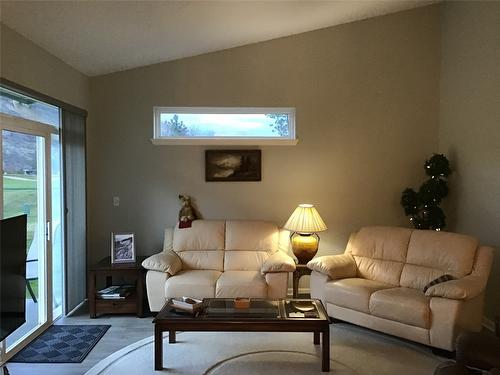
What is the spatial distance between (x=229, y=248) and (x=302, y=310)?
1.60 m

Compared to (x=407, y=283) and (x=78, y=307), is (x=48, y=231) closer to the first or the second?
(x=78, y=307)

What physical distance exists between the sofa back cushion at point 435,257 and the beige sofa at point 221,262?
1.19 m

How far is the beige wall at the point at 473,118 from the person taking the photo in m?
3.94

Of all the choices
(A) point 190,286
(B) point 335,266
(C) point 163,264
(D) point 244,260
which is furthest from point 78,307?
(B) point 335,266

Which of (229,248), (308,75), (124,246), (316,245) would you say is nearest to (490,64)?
(308,75)

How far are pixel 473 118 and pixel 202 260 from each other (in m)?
3.31

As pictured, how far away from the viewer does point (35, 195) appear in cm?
371

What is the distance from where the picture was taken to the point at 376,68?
16.1ft

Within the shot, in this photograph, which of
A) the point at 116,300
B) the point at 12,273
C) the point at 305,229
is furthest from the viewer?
the point at 305,229

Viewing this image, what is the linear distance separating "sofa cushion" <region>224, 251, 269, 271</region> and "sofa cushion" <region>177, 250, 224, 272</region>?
0.08m

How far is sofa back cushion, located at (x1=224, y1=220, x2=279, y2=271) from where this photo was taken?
177 inches

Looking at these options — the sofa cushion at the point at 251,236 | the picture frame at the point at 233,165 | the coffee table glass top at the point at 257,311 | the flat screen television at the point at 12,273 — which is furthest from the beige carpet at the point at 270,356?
the picture frame at the point at 233,165

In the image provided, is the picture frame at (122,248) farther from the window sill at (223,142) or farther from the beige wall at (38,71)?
the beige wall at (38,71)

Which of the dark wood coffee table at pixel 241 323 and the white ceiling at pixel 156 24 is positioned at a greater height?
the white ceiling at pixel 156 24
